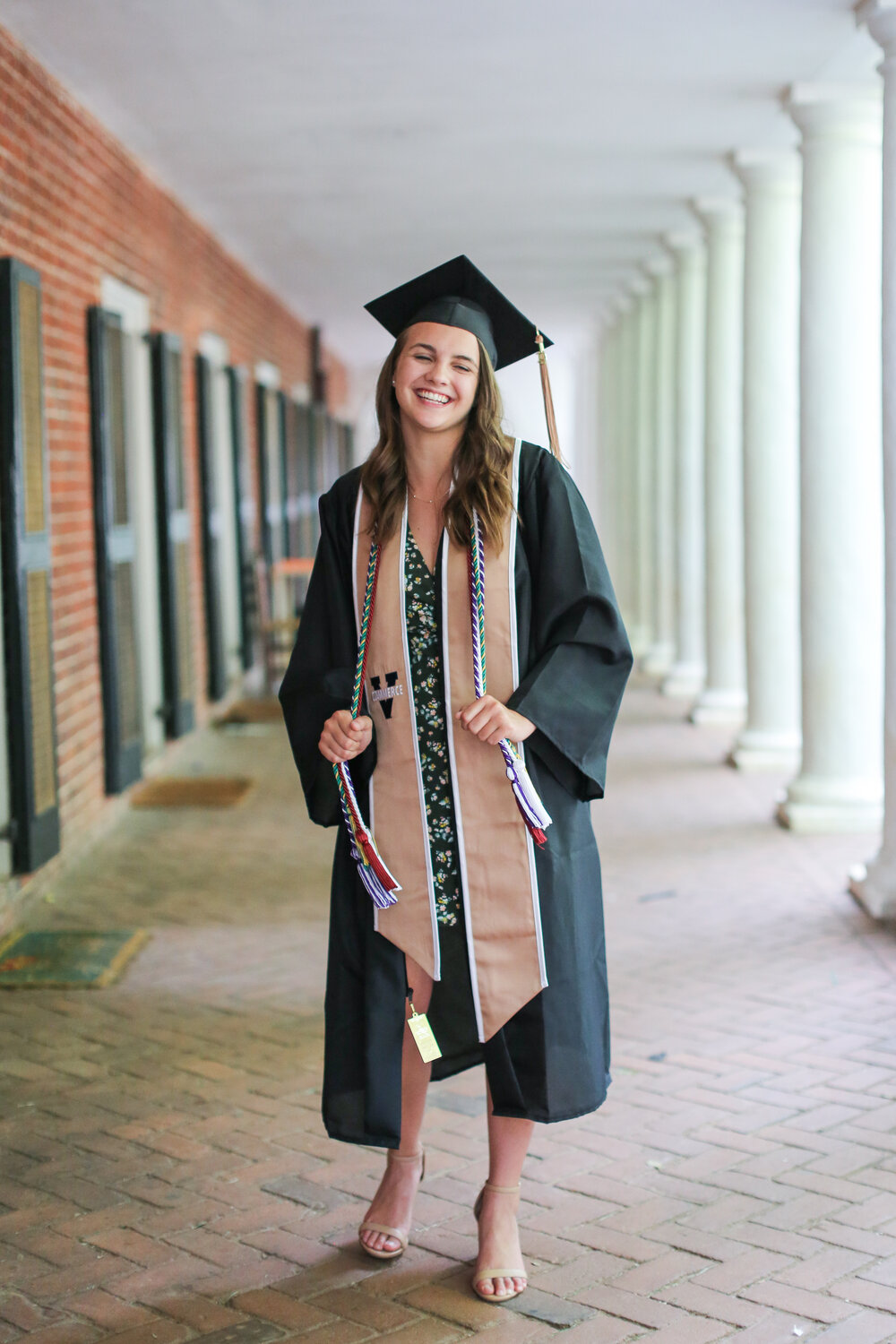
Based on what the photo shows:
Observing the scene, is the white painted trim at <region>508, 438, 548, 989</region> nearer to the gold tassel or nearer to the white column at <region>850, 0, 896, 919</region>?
the gold tassel

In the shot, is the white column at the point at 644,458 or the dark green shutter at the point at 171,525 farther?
the white column at the point at 644,458

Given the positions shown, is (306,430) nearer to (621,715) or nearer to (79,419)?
(621,715)

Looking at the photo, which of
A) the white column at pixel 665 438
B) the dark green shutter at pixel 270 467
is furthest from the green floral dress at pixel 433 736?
the dark green shutter at pixel 270 467

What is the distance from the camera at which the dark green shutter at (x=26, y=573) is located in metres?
5.41

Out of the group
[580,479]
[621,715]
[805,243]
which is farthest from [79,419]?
[580,479]

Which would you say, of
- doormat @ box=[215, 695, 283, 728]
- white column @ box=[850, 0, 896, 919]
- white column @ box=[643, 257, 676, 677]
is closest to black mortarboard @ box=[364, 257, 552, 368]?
white column @ box=[850, 0, 896, 919]

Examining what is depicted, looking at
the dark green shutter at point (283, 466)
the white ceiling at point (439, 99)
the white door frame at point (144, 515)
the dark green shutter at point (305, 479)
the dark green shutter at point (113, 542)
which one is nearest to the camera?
the white ceiling at point (439, 99)

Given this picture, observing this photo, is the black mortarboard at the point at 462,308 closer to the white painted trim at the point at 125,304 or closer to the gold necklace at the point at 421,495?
the gold necklace at the point at 421,495

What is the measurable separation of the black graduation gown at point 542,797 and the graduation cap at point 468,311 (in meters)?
0.22

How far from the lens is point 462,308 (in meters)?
2.86

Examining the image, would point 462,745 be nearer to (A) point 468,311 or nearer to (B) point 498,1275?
(A) point 468,311

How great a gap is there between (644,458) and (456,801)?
11.6 m

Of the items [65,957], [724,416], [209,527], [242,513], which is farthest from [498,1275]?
[242,513]

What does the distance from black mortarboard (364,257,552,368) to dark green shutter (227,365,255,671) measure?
28.0 feet
